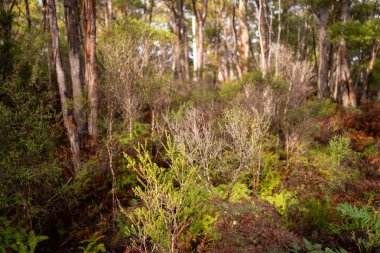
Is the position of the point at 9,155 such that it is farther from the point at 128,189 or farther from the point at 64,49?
the point at 64,49

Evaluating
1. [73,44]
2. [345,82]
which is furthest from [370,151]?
[73,44]

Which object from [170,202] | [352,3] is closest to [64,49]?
[170,202]

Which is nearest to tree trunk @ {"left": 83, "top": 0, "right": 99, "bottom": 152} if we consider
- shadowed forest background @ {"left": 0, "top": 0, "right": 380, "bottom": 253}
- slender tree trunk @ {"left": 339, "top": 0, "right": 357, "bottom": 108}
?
shadowed forest background @ {"left": 0, "top": 0, "right": 380, "bottom": 253}

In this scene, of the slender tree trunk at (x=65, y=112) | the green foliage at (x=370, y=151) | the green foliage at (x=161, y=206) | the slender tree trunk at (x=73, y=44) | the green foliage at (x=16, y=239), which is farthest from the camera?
the green foliage at (x=370, y=151)

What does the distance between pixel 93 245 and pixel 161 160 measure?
2.71m

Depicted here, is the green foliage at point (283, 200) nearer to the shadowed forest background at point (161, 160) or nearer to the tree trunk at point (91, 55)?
the shadowed forest background at point (161, 160)

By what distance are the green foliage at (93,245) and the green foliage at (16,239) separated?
655 mm

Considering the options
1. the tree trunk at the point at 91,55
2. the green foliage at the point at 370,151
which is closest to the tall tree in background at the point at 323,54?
the green foliage at the point at 370,151

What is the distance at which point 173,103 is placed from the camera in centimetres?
966

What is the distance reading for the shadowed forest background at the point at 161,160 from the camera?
3752 millimetres

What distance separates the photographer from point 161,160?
287 inches

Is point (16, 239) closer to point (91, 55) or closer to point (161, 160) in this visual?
point (161, 160)

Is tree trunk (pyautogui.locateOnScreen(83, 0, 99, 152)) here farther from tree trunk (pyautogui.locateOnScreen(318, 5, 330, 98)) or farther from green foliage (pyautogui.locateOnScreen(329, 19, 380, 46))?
tree trunk (pyautogui.locateOnScreen(318, 5, 330, 98))

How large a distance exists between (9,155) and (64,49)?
831cm
